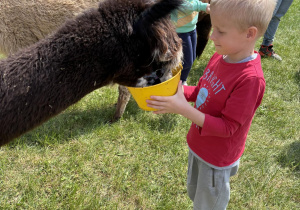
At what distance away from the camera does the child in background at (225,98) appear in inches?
45.2

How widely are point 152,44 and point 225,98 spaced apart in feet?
1.61

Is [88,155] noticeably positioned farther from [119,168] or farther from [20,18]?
[20,18]

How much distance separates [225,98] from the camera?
4.32ft

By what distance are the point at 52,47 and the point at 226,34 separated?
891 millimetres

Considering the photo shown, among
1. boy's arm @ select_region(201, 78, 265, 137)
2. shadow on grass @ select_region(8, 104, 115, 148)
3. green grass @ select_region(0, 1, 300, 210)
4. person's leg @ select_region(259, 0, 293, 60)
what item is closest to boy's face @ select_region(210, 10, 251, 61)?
boy's arm @ select_region(201, 78, 265, 137)

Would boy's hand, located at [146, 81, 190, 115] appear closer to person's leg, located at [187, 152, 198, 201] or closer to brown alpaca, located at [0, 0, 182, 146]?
brown alpaca, located at [0, 0, 182, 146]

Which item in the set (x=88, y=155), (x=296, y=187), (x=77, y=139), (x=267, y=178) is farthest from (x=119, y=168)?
(x=296, y=187)

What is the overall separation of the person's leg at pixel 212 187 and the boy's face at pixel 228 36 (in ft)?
2.31

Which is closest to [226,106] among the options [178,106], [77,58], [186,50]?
[178,106]

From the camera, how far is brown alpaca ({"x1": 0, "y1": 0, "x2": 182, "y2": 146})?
1.32 meters

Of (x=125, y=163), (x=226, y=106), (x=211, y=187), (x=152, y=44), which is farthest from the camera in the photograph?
(x=125, y=163)

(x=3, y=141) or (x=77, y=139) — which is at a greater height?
(x=3, y=141)

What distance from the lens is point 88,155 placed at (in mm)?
2555

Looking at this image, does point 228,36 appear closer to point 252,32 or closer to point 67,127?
point 252,32
